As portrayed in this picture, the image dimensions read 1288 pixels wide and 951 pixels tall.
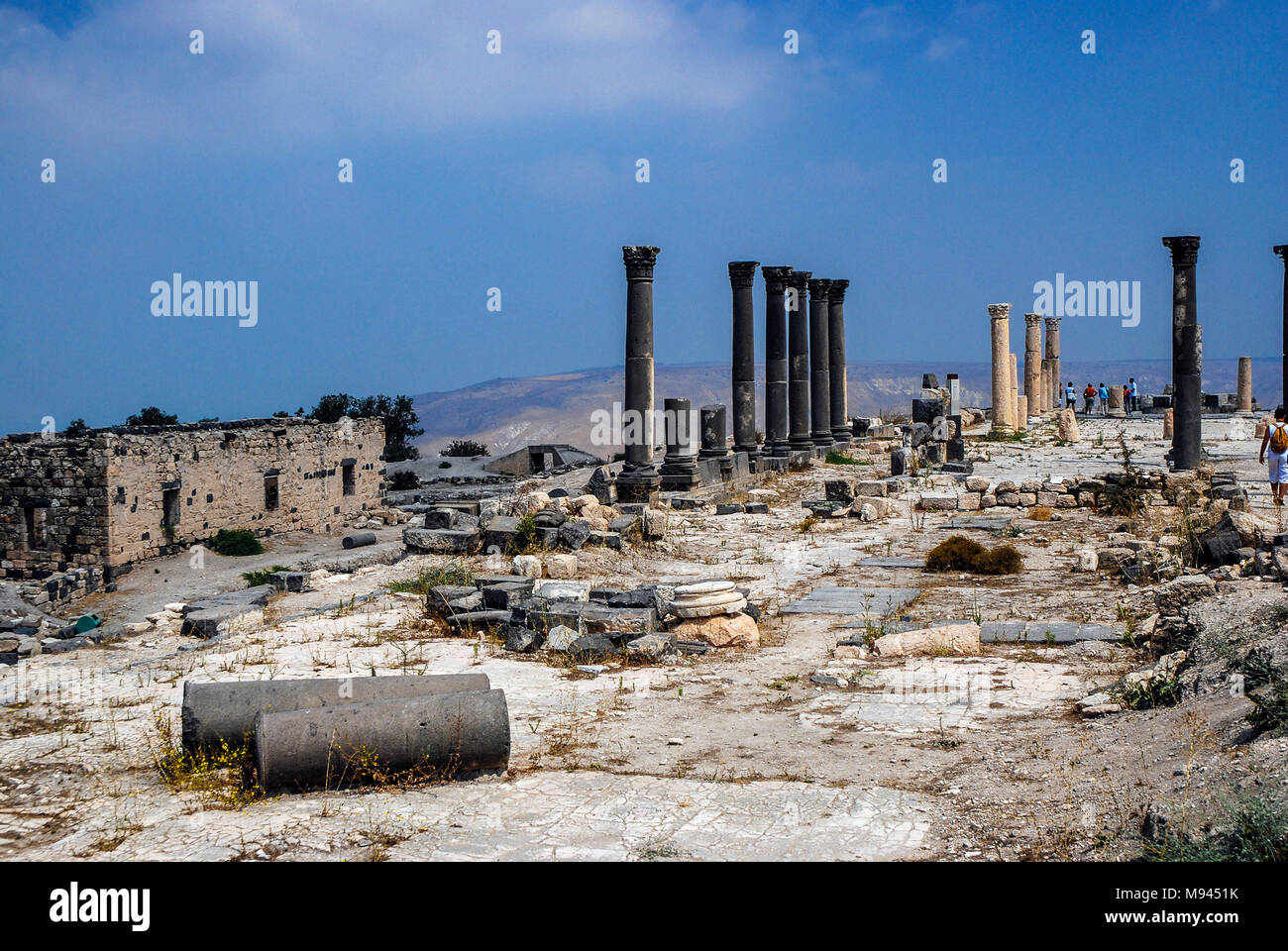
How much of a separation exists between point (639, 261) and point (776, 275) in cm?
735

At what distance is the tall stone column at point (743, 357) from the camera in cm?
2608

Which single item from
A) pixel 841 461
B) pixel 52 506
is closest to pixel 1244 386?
pixel 841 461

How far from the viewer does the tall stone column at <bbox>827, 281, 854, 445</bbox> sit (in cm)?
3300

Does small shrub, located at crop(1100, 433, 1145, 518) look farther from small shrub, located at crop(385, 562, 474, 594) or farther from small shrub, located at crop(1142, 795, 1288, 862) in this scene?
small shrub, located at crop(1142, 795, 1288, 862)

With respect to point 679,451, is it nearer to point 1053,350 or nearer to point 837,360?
point 837,360

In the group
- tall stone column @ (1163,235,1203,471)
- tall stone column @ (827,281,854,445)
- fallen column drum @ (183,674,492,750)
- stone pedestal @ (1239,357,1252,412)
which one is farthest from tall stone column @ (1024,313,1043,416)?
fallen column drum @ (183,674,492,750)

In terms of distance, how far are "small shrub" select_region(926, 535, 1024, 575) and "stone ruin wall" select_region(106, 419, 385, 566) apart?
1868cm

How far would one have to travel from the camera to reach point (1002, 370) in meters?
38.9

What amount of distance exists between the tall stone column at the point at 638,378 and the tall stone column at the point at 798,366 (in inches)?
307

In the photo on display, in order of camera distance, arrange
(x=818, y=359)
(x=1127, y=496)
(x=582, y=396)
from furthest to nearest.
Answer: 1. (x=582, y=396)
2. (x=818, y=359)
3. (x=1127, y=496)

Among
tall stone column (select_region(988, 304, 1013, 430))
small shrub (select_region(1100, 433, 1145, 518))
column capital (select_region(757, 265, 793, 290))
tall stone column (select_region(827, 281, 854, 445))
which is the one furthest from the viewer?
tall stone column (select_region(988, 304, 1013, 430))
